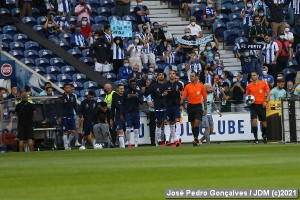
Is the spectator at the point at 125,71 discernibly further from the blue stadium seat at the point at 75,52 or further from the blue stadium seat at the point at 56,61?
the blue stadium seat at the point at 56,61

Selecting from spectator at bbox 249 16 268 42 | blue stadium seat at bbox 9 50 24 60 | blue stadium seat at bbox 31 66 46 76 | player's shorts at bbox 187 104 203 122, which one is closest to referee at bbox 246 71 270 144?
player's shorts at bbox 187 104 203 122

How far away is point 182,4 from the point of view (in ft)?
160

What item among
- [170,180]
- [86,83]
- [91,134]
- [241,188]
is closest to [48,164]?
[170,180]

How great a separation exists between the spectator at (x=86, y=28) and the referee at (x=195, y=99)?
8.77 m

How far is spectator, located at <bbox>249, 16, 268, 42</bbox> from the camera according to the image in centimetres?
4675

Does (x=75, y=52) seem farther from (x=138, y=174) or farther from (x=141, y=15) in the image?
(x=138, y=174)

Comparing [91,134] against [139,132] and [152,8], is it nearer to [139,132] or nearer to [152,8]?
[139,132]

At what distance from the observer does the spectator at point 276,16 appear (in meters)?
47.4

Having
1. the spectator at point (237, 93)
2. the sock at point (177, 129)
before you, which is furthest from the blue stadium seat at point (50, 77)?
the spectator at point (237, 93)

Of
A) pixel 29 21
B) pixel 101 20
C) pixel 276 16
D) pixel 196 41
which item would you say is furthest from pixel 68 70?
pixel 276 16

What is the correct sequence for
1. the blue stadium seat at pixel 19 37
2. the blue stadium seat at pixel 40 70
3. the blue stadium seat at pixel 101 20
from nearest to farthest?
the blue stadium seat at pixel 40 70 → the blue stadium seat at pixel 19 37 → the blue stadium seat at pixel 101 20

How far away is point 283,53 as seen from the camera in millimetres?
46094

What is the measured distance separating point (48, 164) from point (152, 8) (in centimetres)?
2370

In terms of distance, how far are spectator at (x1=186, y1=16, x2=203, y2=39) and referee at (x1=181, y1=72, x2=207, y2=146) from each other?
965 centimetres
